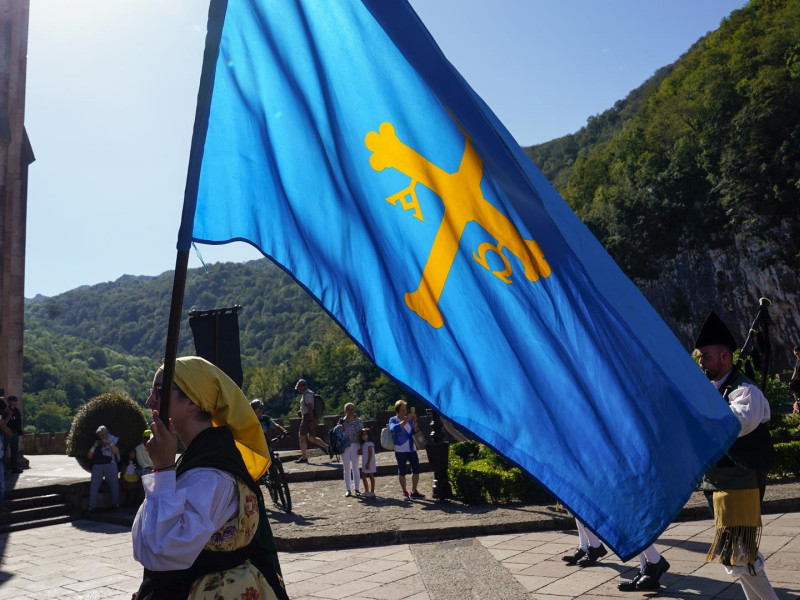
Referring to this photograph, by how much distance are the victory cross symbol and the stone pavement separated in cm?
357

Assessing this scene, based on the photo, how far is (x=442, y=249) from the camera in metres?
3.21

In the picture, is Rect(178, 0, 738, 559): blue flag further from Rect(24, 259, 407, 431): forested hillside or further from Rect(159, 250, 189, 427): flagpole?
Rect(24, 259, 407, 431): forested hillside

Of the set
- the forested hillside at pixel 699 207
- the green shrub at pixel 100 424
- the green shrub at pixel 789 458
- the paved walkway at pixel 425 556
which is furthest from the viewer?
the forested hillside at pixel 699 207

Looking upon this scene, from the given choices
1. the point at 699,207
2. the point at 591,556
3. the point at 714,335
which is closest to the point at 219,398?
the point at 714,335

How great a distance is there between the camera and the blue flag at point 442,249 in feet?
8.98

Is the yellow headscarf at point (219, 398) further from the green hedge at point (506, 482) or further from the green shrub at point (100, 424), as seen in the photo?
the green shrub at point (100, 424)

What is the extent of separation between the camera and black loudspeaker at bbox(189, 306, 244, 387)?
9.51 metres

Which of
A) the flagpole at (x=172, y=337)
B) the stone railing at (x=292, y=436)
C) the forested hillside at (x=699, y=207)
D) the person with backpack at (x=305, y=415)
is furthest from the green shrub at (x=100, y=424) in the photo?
the forested hillside at (x=699, y=207)

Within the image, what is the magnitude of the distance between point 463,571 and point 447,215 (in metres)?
4.75

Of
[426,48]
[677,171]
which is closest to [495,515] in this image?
[426,48]

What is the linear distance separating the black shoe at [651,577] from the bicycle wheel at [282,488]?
6618mm

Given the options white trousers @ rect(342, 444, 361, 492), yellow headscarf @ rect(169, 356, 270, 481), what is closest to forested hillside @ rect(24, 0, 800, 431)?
white trousers @ rect(342, 444, 361, 492)

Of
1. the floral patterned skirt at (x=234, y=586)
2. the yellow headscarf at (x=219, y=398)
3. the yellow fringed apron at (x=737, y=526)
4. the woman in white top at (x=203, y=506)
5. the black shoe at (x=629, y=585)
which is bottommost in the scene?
the black shoe at (x=629, y=585)

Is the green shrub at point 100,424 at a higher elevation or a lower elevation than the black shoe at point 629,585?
higher
